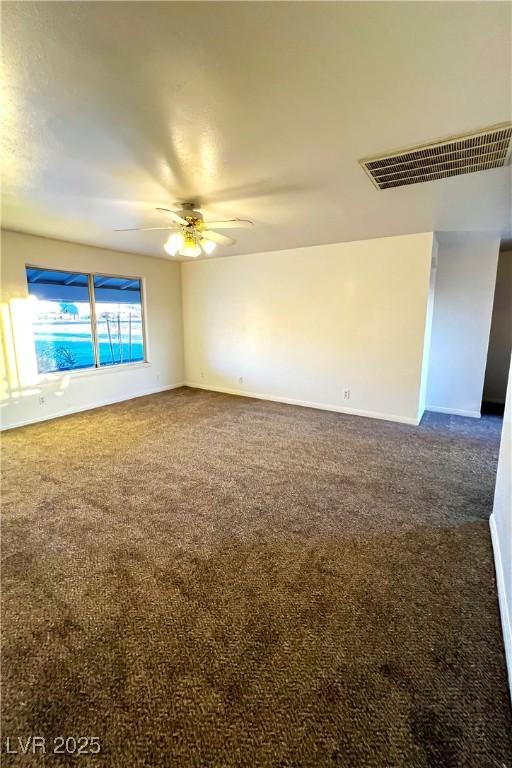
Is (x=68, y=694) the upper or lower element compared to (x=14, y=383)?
lower

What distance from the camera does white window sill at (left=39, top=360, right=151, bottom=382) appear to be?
4562 millimetres

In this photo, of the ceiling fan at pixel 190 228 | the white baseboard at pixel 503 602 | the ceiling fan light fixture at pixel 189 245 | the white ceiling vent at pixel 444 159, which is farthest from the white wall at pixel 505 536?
the ceiling fan light fixture at pixel 189 245

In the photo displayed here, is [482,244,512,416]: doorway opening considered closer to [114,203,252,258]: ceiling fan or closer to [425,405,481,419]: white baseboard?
[425,405,481,419]: white baseboard

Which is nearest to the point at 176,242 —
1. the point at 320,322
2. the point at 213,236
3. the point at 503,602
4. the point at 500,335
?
the point at 213,236

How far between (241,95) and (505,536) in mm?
2596

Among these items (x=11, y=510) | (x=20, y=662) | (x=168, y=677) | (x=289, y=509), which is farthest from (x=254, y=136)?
(x=11, y=510)

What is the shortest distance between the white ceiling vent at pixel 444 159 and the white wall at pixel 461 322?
94.6 inches

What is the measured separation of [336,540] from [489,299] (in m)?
4.19

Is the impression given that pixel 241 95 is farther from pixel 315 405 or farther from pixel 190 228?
pixel 315 405

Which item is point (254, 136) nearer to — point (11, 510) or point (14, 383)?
point (11, 510)

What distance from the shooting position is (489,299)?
453cm

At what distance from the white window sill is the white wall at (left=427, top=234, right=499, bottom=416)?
481 cm

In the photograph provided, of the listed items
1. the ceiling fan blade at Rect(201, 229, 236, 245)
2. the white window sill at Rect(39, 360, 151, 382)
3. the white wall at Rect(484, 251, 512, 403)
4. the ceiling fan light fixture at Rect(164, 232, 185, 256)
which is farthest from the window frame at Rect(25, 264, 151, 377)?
the white wall at Rect(484, 251, 512, 403)

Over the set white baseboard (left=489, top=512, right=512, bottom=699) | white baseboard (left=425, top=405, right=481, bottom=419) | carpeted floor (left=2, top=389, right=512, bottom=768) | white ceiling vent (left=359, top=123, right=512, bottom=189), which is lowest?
carpeted floor (left=2, top=389, right=512, bottom=768)
